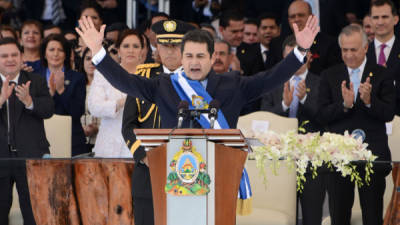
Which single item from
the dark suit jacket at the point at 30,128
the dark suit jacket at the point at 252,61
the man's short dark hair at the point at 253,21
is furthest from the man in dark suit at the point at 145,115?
the man's short dark hair at the point at 253,21

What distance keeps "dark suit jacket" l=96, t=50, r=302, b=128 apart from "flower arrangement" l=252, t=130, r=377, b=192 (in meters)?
0.72

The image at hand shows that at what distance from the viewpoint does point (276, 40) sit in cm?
815

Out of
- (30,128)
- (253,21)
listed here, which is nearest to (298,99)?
(253,21)

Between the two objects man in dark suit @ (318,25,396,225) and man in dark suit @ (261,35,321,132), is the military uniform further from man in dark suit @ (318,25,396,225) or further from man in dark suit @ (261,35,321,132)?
man in dark suit @ (261,35,321,132)

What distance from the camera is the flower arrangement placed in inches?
177

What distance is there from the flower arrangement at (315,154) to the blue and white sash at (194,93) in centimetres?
82

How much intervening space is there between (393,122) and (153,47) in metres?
2.58

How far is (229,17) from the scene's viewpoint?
28.3 ft

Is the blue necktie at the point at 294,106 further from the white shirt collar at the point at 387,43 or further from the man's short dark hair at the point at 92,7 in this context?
the man's short dark hair at the point at 92,7

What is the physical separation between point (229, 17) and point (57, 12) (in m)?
2.42

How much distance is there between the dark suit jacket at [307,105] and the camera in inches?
273

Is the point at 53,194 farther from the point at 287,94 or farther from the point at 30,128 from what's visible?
the point at 287,94

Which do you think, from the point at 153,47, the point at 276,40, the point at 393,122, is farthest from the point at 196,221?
the point at 276,40

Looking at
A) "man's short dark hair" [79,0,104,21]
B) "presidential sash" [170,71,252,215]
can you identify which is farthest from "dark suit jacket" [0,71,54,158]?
"man's short dark hair" [79,0,104,21]
